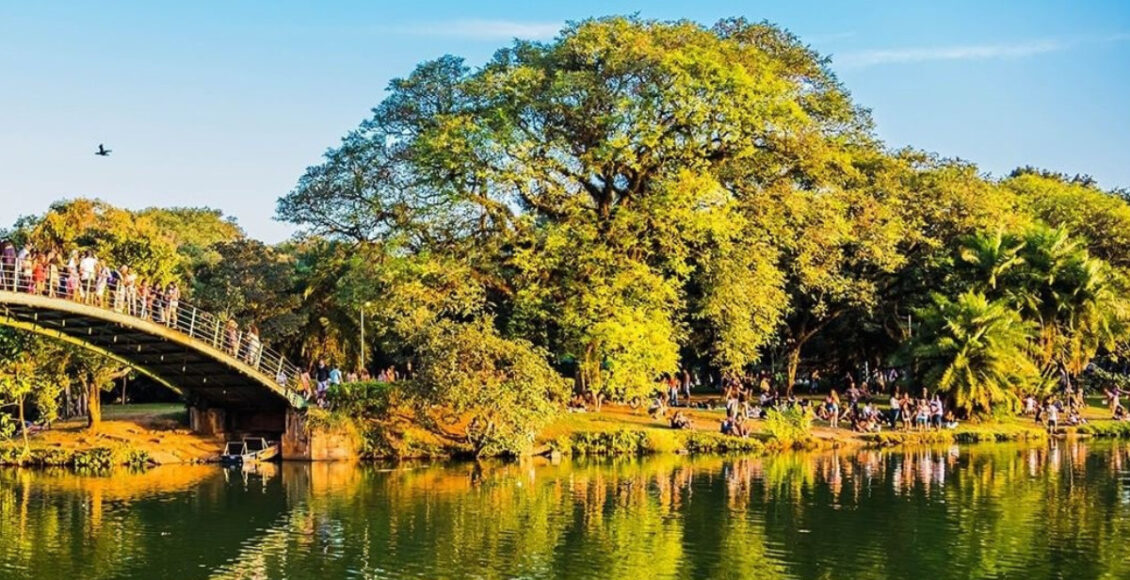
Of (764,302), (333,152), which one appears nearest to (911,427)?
(764,302)

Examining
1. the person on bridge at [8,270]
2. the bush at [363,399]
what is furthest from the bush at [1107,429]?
the person on bridge at [8,270]

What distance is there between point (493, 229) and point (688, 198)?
755cm

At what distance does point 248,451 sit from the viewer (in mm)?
47000

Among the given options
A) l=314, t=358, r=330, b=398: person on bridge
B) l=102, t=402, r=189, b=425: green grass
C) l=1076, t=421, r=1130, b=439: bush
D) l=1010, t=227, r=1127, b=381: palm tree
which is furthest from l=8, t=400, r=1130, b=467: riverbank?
l=1010, t=227, r=1127, b=381: palm tree

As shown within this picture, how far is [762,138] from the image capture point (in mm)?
50469

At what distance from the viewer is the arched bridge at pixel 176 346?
37.5 metres

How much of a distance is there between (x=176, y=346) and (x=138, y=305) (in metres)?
2.10

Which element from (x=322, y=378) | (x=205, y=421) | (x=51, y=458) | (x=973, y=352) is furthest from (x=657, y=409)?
(x=51, y=458)

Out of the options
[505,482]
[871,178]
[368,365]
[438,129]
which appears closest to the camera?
[505,482]

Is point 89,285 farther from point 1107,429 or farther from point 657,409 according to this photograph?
point 1107,429

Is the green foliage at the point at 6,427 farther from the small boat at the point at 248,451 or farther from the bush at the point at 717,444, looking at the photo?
the bush at the point at 717,444

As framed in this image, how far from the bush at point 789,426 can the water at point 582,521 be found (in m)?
5.20

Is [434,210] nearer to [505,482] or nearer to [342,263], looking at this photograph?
[342,263]

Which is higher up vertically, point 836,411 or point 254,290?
point 254,290
